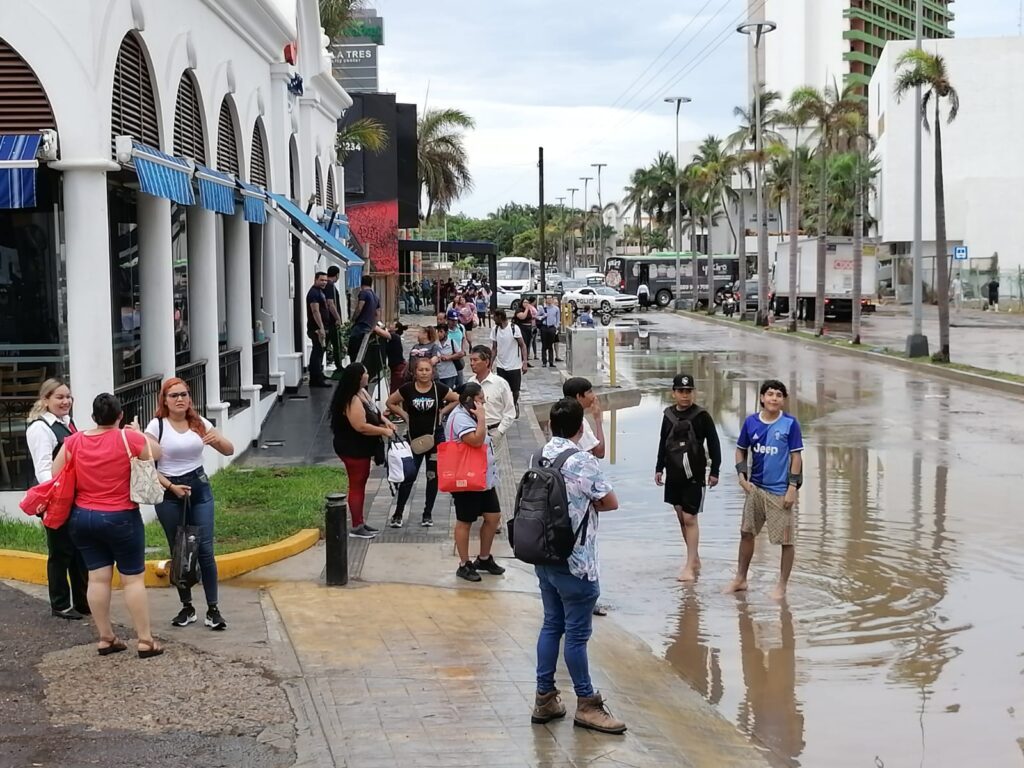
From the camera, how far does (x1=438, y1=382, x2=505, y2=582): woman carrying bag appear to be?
9.48m

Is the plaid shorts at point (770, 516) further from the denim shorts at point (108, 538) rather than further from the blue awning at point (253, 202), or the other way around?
the blue awning at point (253, 202)

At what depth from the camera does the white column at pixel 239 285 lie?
17359 millimetres

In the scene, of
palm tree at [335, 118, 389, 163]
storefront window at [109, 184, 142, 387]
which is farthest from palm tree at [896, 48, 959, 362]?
storefront window at [109, 184, 142, 387]

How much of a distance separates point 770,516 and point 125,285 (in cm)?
827

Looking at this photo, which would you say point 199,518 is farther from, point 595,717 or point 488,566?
point 595,717

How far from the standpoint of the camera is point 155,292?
12914mm

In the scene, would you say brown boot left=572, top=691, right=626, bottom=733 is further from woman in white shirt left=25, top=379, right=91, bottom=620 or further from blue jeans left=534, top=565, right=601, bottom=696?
woman in white shirt left=25, top=379, right=91, bottom=620

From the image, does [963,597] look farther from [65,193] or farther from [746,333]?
[746,333]

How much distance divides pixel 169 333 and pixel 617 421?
1028 centimetres

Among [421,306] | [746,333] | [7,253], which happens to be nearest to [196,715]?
[7,253]

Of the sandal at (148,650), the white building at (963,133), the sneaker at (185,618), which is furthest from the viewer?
the white building at (963,133)

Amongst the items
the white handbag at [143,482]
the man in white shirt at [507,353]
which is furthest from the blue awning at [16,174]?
the man in white shirt at [507,353]

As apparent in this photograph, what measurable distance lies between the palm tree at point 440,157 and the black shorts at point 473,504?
166 ft

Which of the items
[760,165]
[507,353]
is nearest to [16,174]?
[507,353]
